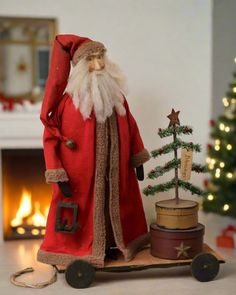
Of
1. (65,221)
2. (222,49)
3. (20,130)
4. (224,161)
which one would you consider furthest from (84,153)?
(222,49)

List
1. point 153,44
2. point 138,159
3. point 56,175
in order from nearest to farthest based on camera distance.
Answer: point 56,175 < point 138,159 < point 153,44

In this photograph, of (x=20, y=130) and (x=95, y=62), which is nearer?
(x=95, y=62)

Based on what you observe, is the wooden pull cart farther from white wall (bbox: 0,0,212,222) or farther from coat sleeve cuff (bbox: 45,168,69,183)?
white wall (bbox: 0,0,212,222)

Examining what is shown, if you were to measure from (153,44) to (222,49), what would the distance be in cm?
103

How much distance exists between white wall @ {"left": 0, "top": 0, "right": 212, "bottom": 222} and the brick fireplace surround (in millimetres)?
590

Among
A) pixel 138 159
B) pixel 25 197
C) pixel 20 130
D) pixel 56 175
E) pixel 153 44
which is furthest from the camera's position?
pixel 25 197

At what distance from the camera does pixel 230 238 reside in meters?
2.56

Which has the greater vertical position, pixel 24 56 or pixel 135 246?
pixel 24 56

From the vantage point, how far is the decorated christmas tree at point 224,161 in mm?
2730

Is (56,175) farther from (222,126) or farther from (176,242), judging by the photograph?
(222,126)

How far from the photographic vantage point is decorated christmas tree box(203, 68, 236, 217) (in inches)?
107

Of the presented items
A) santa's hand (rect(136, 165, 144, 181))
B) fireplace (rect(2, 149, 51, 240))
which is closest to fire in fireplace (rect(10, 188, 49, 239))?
fireplace (rect(2, 149, 51, 240))

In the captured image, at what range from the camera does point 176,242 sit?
200cm

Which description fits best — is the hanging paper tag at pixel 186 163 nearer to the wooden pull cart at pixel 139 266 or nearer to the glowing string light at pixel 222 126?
the wooden pull cart at pixel 139 266
